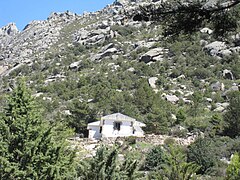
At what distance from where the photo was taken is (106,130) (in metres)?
35.6

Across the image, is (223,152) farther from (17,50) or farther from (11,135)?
(17,50)

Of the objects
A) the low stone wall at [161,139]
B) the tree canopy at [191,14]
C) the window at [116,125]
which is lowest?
the tree canopy at [191,14]

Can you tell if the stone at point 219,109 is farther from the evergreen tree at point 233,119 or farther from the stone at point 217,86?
the evergreen tree at point 233,119

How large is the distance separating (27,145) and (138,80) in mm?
33527

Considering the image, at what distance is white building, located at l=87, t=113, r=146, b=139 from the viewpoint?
34.8m

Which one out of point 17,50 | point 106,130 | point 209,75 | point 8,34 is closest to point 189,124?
point 106,130

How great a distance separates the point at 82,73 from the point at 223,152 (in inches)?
1168

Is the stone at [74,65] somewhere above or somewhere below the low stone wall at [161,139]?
above

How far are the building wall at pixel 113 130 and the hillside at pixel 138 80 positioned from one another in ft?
5.74

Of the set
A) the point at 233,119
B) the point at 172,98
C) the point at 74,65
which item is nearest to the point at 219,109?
the point at 172,98

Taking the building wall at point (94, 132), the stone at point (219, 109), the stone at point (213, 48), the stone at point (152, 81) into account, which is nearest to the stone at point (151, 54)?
the stone at point (152, 81)

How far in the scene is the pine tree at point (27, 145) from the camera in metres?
12.6

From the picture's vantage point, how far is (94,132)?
34.8 meters

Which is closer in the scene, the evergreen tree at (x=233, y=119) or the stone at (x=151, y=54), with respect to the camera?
the evergreen tree at (x=233, y=119)
